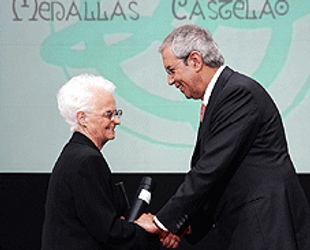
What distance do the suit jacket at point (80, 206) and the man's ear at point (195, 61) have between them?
1.87ft

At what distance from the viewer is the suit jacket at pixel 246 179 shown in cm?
206

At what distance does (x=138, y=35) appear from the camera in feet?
12.6

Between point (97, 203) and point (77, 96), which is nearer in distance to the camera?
point (97, 203)

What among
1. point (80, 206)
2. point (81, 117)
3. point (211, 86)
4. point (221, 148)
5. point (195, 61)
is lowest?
point (80, 206)

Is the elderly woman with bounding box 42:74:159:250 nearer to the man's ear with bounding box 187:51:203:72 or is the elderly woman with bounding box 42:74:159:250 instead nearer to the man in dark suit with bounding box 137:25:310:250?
the man in dark suit with bounding box 137:25:310:250

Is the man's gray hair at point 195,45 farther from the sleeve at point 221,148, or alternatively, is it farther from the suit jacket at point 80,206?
the suit jacket at point 80,206

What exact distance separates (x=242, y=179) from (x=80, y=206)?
64 cm

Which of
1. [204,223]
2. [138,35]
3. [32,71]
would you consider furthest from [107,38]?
[204,223]

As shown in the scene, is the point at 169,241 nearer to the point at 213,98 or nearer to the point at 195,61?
the point at 213,98

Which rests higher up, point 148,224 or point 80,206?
point 80,206

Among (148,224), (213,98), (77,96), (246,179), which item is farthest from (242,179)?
(77,96)

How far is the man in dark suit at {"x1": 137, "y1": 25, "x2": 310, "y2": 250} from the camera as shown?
206cm

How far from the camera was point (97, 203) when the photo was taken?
2.02 m

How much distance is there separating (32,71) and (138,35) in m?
0.83
